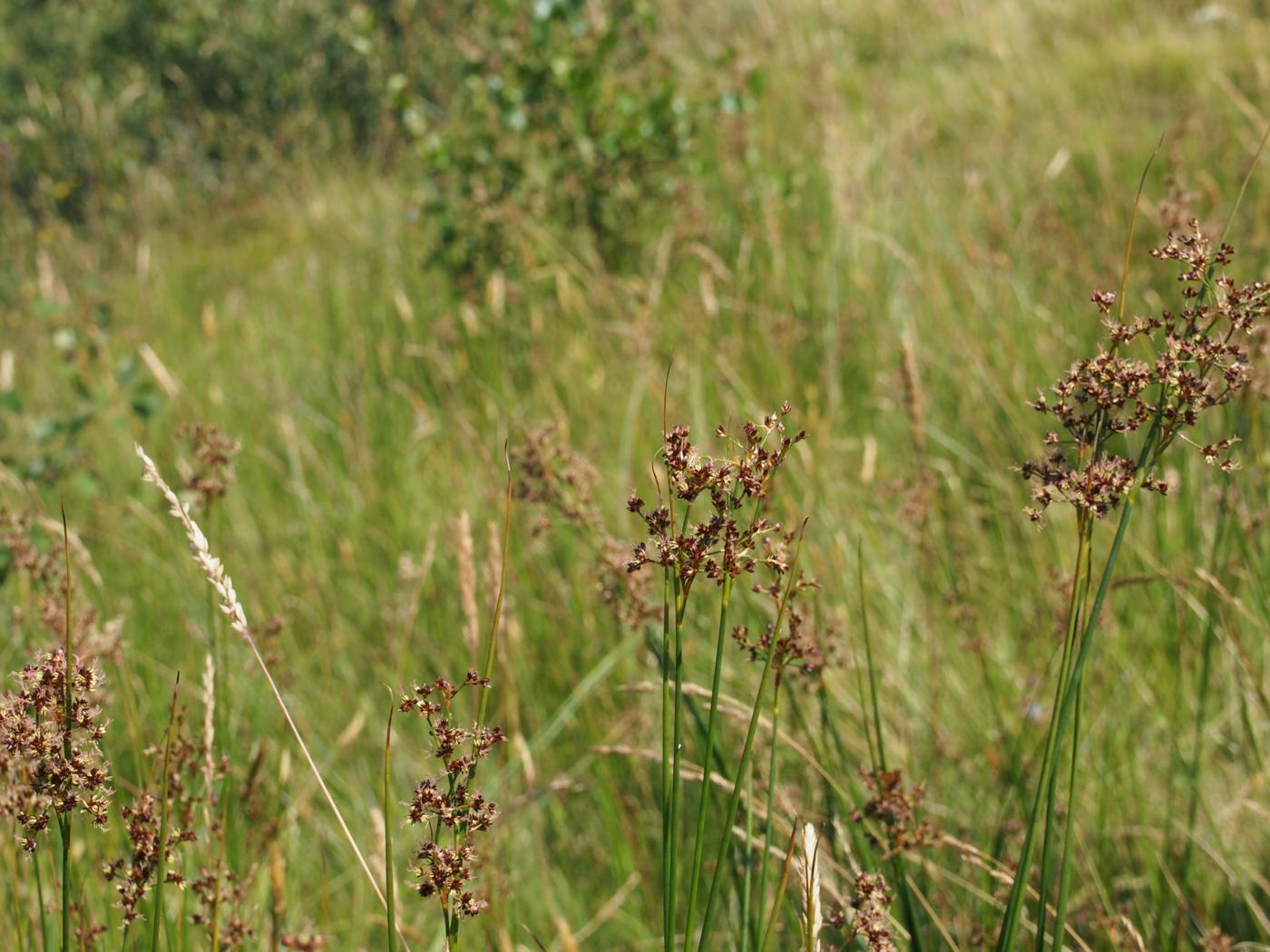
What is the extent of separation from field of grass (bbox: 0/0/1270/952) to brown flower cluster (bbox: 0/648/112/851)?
0.27 meters

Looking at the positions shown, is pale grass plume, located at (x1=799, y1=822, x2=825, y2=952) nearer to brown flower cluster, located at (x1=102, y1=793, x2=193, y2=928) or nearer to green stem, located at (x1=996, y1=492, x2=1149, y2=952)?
green stem, located at (x1=996, y1=492, x2=1149, y2=952)

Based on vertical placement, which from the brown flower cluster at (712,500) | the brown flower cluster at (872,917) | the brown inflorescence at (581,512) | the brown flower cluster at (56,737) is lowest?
the brown flower cluster at (872,917)

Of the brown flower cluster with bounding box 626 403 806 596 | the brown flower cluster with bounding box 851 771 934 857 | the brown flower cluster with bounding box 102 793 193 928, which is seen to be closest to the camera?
the brown flower cluster with bounding box 626 403 806 596

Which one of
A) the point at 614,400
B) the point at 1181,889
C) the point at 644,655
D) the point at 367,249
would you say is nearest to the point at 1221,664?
the point at 1181,889

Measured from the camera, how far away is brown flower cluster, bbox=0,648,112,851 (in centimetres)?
88

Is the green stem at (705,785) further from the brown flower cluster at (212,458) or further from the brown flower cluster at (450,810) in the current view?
the brown flower cluster at (212,458)

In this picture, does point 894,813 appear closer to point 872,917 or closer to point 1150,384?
Answer: point 872,917

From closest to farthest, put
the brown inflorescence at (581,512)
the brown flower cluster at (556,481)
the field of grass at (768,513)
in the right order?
the brown inflorescence at (581,512), the brown flower cluster at (556,481), the field of grass at (768,513)

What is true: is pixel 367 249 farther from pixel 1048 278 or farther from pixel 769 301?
pixel 1048 278

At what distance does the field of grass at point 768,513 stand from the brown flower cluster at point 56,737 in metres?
0.27

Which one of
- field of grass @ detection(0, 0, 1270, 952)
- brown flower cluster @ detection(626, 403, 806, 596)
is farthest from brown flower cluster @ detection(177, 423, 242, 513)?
brown flower cluster @ detection(626, 403, 806, 596)

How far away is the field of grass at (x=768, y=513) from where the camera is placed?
176 centimetres

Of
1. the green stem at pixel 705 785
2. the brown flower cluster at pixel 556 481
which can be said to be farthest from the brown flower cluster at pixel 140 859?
the brown flower cluster at pixel 556 481

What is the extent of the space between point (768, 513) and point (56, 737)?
1.69 metres
